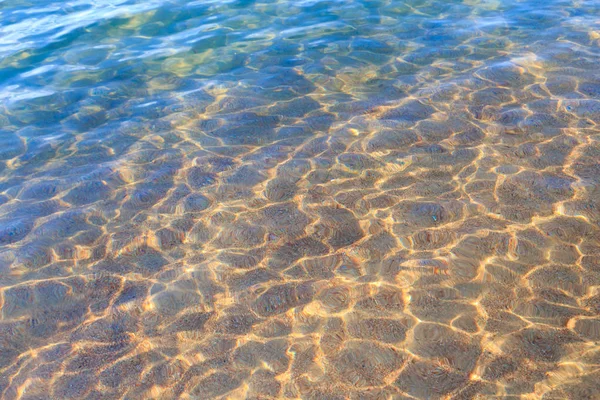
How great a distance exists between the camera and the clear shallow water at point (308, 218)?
4.02 meters

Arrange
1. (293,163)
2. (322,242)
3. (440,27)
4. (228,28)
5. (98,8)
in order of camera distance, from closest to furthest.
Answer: (322,242), (293,163), (440,27), (228,28), (98,8)

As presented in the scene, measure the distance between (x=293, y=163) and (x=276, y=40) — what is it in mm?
4440

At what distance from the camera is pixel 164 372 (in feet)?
13.3

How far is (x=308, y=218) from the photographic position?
546cm

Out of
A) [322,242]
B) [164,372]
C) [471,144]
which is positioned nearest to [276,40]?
[471,144]

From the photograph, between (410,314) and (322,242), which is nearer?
(410,314)

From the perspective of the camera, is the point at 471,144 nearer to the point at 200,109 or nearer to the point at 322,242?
the point at 322,242

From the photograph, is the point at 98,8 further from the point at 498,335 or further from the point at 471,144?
the point at 498,335

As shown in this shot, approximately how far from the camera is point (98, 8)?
11.9 meters

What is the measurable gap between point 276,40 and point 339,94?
106 inches

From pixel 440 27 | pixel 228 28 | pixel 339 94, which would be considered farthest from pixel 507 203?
pixel 228 28

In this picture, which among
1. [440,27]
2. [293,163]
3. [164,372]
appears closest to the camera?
[164,372]

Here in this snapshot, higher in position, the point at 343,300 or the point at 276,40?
the point at 276,40

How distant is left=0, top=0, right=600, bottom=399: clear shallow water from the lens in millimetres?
4020
